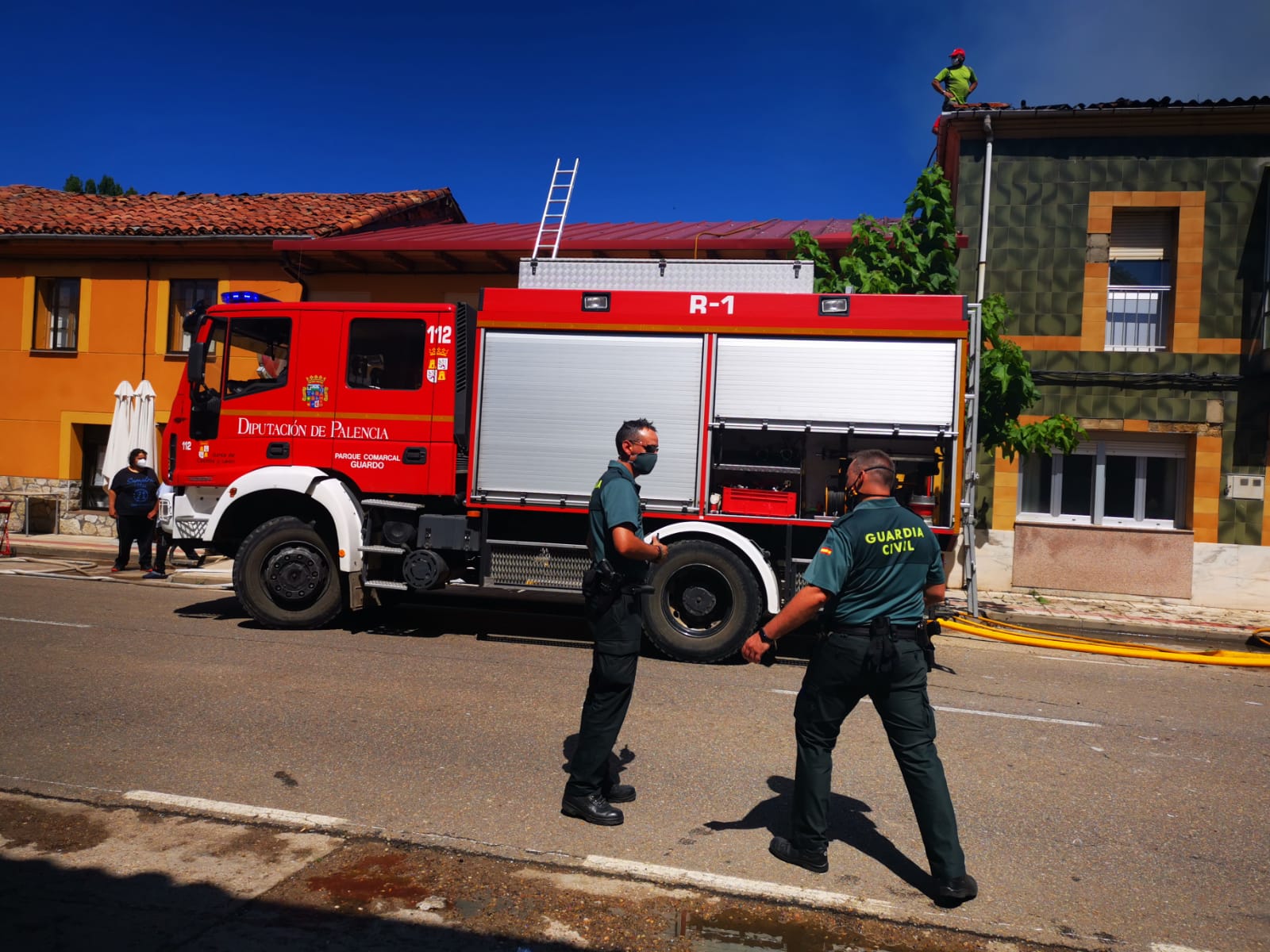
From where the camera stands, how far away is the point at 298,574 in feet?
26.8

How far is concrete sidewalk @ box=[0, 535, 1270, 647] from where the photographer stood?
10688mm

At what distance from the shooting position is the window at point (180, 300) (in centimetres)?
1648

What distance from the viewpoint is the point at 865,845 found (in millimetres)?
3943

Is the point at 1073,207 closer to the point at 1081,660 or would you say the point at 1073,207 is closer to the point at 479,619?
the point at 1081,660

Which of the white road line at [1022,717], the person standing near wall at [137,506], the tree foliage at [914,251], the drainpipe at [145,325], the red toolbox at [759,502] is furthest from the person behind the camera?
the drainpipe at [145,325]

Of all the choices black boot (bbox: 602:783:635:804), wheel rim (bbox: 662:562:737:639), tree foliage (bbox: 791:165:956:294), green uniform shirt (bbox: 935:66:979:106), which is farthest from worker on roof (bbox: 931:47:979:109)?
black boot (bbox: 602:783:635:804)

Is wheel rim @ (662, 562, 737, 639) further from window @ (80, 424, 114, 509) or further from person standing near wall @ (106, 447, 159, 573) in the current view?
window @ (80, 424, 114, 509)

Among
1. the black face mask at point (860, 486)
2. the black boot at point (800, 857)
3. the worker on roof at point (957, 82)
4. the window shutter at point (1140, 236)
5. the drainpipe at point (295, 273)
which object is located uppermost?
the worker on roof at point (957, 82)

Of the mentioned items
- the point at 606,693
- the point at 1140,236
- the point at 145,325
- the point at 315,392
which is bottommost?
the point at 606,693

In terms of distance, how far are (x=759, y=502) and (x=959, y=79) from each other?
387 inches

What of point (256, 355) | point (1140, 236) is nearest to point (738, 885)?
point (256, 355)

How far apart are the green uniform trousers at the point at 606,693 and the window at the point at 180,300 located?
48.8 feet

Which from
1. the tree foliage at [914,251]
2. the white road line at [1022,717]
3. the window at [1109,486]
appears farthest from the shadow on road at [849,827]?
the window at [1109,486]

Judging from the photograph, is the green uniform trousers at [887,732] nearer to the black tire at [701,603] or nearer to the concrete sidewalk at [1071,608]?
the black tire at [701,603]
